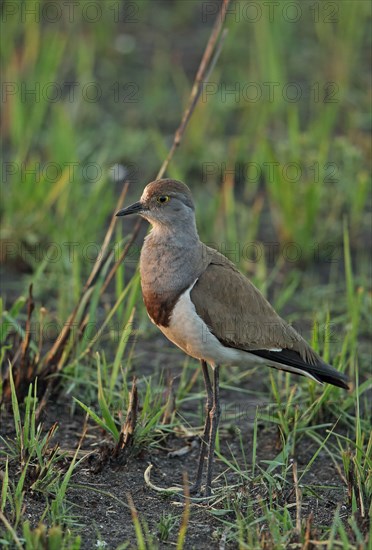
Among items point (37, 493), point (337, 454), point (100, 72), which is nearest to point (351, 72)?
point (100, 72)

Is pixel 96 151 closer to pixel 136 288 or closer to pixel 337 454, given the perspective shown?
pixel 136 288

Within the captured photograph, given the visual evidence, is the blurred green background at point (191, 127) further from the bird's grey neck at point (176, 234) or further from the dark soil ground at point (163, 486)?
the dark soil ground at point (163, 486)

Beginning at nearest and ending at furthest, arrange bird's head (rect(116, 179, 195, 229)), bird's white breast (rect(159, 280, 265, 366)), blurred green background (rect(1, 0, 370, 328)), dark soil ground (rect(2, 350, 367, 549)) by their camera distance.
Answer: dark soil ground (rect(2, 350, 367, 549))
bird's white breast (rect(159, 280, 265, 366))
bird's head (rect(116, 179, 195, 229))
blurred green background (rect(1, 0, 370, 328))

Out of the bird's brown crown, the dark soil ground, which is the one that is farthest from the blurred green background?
the dark soil ground

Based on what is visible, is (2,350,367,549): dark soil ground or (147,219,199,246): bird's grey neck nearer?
(2,350,367,549): dark soil ground

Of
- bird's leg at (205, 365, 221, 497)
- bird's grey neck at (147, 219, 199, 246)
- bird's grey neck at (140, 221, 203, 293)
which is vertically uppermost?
bird's grey neck at (147, 219, 199, 246)

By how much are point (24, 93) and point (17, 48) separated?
1.05m

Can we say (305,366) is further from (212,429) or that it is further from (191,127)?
(191,127)

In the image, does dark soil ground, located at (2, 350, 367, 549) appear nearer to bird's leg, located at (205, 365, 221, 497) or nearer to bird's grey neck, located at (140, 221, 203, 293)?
bird's leg, located at (205, 365, 221, 497)

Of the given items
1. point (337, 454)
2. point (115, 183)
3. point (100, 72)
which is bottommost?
point (337, 454)

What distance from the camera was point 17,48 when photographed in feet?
25.6

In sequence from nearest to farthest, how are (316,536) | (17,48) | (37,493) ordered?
(316,536), (37,493), (17,48)

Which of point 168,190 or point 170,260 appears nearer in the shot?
point 170,260

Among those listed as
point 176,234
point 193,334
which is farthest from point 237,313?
point 176,234
